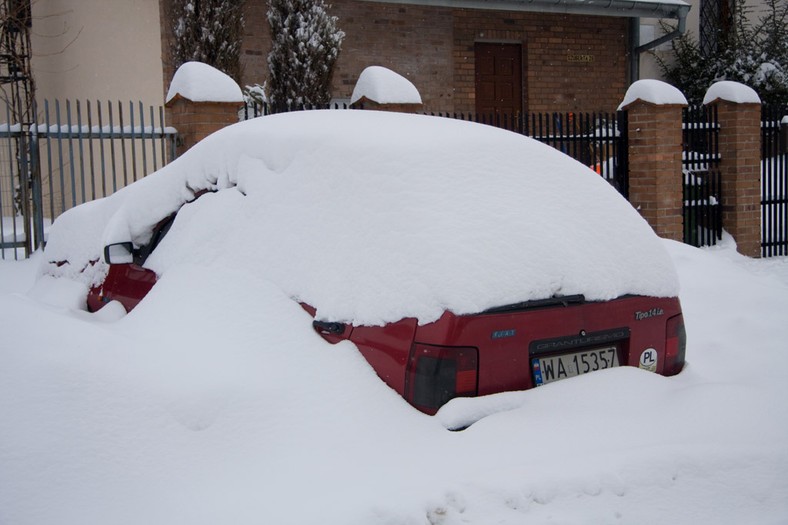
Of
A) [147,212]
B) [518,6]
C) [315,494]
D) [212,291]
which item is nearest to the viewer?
[315,494]

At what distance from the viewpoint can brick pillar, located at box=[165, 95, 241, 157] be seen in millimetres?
8109

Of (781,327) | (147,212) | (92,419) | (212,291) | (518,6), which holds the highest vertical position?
(518,6)

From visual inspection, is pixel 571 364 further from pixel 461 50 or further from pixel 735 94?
pixel 461 50

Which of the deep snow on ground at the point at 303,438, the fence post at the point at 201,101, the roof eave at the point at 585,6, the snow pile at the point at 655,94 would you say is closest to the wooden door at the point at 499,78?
the roof eave at the point at 585,6

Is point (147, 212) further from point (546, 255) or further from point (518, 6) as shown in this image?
point (518, 6)

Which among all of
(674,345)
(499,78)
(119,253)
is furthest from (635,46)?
(119,253)

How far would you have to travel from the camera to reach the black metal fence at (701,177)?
33.3 feet

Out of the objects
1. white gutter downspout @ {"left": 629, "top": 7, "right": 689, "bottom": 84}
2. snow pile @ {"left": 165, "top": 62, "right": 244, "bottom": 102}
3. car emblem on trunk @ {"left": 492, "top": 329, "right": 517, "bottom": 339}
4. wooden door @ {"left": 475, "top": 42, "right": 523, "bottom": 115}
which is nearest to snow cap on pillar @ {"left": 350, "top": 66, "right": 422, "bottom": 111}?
snow pile @ {"left": 165, "top": 62, "right": 244, "bottom": 102}

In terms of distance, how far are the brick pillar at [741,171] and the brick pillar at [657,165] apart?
109cm

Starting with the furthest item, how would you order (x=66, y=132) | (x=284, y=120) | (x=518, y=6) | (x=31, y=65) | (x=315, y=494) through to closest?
1. (x=518, y=6)
2. (x=31, y=65)
3. (x=66, y=132)
4. (x=284, y=120)
5. (x=315, y=494)

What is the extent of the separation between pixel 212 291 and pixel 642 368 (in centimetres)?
181

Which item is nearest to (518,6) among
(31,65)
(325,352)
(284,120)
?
(31,65)

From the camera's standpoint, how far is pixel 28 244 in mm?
8188

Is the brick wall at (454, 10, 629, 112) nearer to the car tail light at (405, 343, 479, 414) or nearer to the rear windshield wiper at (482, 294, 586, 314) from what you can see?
the rear windshield wiper at (482, 294, 586, 314)
